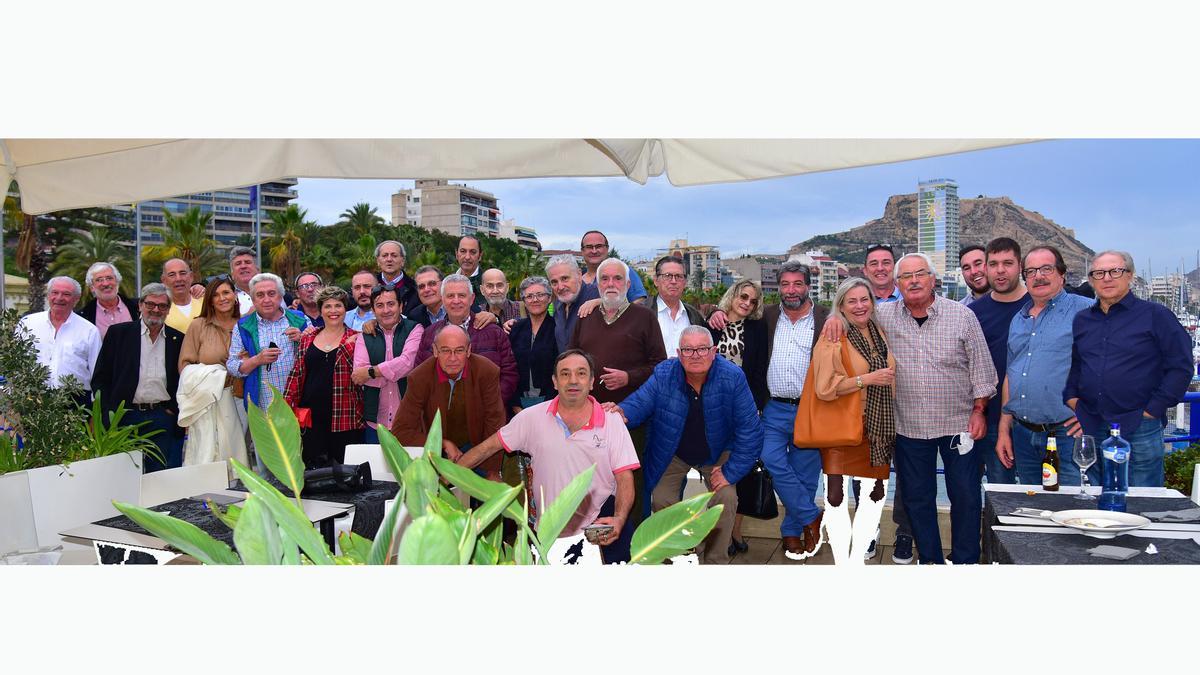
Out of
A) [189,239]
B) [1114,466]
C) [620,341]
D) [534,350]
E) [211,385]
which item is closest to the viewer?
[1114,466]

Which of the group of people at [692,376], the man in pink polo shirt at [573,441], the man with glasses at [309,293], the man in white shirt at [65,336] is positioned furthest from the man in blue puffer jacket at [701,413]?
the man in white shirt at [65,336]

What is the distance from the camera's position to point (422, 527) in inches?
33.1

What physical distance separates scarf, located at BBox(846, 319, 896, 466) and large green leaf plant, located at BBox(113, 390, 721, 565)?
10.6 ft

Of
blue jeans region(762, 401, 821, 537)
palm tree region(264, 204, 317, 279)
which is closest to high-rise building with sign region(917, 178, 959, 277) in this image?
blue jeans region(762, 401, 821, 537)

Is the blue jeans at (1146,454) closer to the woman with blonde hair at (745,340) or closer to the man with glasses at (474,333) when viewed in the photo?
the woman with blonde hair at (745,340)

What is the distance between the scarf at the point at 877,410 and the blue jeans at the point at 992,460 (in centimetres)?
41

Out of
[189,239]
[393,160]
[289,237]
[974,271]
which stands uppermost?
[289,237]

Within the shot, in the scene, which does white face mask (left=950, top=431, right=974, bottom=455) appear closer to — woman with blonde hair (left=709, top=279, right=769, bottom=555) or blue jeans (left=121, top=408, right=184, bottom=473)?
woman with blonde hair (left=709, top=279, right=769, bottom=555)

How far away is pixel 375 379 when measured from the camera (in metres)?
4.51

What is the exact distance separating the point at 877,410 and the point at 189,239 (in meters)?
46.3

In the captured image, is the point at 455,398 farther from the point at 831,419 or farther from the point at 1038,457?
the point at 1038,457

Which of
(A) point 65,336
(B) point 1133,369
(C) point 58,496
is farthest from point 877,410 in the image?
(A) point 65,336
